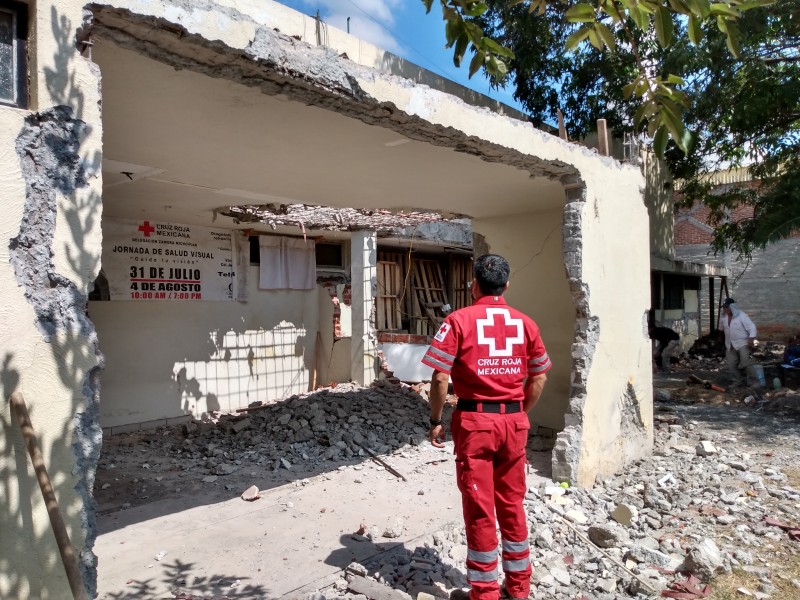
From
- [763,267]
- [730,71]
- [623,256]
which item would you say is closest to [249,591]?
[623,256]

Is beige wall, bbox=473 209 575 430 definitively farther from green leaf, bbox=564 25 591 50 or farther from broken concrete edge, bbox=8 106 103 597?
broken concrete edge, bbox=8 106 103 597

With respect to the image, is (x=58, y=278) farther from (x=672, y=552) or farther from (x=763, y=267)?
(x=763, y=267)

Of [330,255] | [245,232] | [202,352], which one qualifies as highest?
[245,232]

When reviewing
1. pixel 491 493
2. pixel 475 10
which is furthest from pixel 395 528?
pixel 475 10

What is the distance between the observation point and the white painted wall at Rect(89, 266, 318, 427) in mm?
7852

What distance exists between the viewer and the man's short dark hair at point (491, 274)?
344 cm

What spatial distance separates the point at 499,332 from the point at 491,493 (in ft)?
2.85

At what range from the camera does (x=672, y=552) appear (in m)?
4.17

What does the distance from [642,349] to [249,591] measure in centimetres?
457

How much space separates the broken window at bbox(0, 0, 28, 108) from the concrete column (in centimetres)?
759

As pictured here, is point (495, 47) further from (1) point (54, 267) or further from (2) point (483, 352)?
(1) point (54, 267)

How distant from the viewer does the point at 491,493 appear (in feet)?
10.5

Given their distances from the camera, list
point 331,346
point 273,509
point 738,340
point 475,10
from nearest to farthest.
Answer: point 475,10 < point 273,509 < point 331,346 < point 738,340

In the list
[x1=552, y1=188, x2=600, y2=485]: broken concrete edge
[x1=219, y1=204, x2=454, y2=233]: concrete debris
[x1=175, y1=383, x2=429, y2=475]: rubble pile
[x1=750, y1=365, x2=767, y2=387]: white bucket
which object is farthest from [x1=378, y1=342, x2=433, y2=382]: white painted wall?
[x1=750, y1=365, x2=767, y2=387]: white bucket
